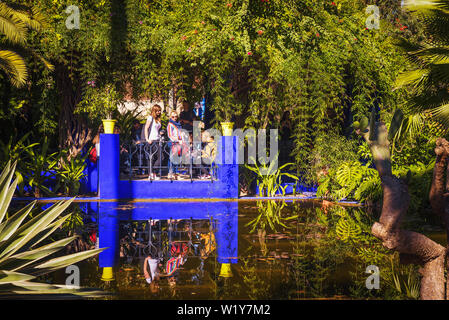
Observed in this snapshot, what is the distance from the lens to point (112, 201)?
12.4 meters

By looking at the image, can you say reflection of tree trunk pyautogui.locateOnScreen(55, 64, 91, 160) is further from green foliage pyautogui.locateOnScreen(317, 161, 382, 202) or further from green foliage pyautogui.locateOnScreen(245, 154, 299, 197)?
green foliage pyautogui.locateOnScreen(317, 161, 382, 202)

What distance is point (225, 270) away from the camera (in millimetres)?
6223

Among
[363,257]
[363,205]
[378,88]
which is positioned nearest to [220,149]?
[363,205]

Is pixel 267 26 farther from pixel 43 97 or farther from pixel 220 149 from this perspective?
pixel 43 97

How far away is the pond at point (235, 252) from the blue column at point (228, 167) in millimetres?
1267

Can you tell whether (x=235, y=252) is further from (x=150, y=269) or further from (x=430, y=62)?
(x=430, y=62)

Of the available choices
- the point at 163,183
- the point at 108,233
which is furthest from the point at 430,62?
the point at 163,183

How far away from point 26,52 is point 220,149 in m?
5.22

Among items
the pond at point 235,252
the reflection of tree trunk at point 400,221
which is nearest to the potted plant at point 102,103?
the pond at point 235,252

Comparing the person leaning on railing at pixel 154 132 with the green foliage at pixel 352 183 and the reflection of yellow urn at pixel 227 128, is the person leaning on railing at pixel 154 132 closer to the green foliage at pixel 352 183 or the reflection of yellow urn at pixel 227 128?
the reflection of yellow urn at pixel 227 128

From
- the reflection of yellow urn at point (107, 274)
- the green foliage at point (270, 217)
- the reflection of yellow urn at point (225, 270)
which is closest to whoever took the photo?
the reflection of yellow urn at point (107, 274)

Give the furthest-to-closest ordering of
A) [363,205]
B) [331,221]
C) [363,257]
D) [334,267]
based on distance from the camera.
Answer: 1. [363,205]
2. [331,221]
3. [363,257]
4. [334,267]

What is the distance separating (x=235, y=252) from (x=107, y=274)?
2.00m

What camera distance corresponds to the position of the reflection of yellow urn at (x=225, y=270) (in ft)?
19.7
